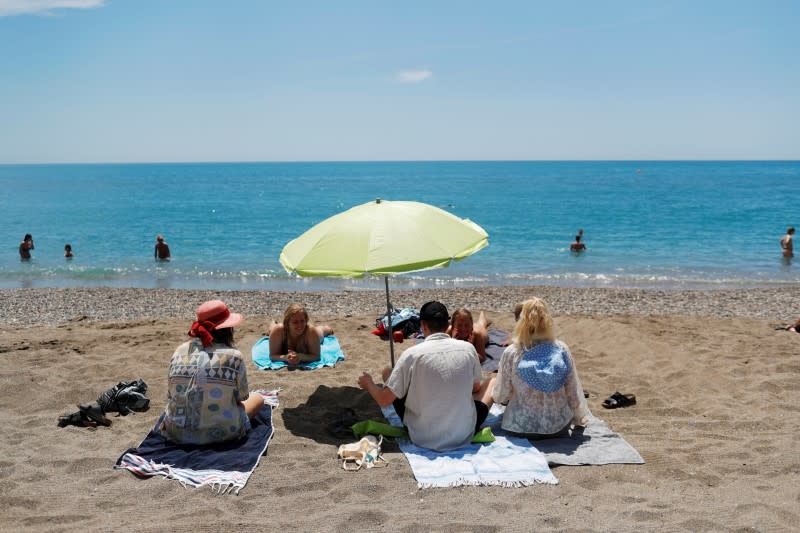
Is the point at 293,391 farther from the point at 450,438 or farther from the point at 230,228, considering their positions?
the point at 230,228

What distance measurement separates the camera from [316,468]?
5.17m

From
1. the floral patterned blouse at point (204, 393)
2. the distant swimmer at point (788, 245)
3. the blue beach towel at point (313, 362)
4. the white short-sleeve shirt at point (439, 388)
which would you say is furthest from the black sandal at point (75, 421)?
the distant swimmer at point (788, 245)

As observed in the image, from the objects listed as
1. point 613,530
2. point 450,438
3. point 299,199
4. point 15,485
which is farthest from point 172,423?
point 299,199

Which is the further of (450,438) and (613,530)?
(450,438)

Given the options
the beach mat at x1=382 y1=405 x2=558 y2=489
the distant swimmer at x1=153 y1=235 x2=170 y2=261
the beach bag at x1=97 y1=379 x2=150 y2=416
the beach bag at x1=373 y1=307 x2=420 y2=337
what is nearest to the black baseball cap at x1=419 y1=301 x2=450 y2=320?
the beach mat at x1=382 y1=405 x2=558 y2=489

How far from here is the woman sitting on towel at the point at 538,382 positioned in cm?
557

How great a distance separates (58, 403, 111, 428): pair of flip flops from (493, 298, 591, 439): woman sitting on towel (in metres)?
3.98

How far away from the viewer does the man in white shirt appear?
5.32 meters

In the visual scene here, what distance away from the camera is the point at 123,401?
6.50 meters

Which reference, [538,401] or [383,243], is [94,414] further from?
[538,401]

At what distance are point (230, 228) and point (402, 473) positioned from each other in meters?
34.0

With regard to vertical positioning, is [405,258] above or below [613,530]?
above

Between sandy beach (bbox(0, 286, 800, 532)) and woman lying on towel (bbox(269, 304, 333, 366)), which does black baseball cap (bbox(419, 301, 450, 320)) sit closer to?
sandy beach (bbox(0, 286, 800, 532))

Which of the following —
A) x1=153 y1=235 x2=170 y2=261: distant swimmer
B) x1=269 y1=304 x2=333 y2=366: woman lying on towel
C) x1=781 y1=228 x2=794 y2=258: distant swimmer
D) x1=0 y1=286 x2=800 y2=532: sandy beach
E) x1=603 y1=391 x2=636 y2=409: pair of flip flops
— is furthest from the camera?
x1=153 y1=235 x2=170 y2=261: distant swimmer
